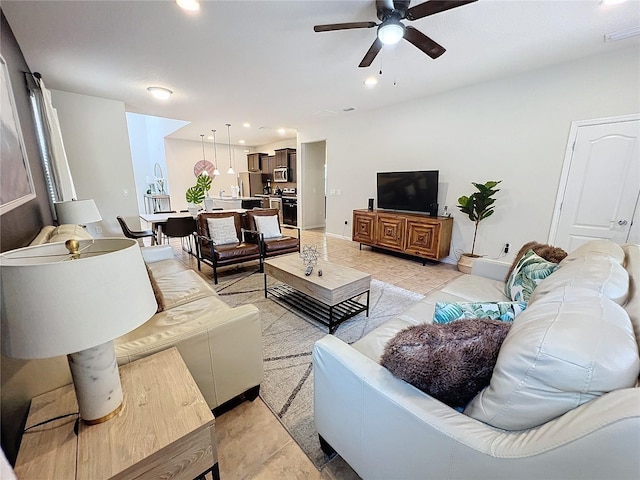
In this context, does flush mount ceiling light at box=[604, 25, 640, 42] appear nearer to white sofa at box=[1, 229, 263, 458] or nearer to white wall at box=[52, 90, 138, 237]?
white sofa at box=[1, 229, 263, 458]

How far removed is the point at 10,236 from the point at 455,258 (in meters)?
4.98

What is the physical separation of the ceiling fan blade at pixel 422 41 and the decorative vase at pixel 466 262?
9.12ft

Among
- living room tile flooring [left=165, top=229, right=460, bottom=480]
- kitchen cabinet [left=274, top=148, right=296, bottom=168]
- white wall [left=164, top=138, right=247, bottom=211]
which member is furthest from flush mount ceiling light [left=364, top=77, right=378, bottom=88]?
white wall [left=164, top=138, right=247, bottom=211]

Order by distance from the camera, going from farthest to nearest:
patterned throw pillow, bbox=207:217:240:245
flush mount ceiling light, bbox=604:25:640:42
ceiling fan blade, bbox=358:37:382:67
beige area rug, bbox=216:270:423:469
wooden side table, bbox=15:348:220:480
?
1. patterned throw pillow, bbox=207:217:240:245
2. flush mount ceiling light, bbox=604:25:640:42
3. ceiling fan blade, bbox=358:37:382:67
4. beige area rug, bbox=216:270:423:469
5. wooden side table, bbox=15:348:220:480

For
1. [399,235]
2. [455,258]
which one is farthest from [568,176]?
[399,235]

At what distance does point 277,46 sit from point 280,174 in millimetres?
5775

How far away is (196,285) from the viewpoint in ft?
7.41

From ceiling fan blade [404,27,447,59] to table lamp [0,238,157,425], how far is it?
2.54 metres

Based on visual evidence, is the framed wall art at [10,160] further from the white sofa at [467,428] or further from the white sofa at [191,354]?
the white sofa at [467,428]

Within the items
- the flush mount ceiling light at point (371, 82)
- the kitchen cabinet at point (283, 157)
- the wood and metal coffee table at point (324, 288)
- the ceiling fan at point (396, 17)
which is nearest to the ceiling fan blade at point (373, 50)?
the ceiling fan at point (396, 17)

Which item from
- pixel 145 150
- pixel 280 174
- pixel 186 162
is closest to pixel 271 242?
pixel 280 174

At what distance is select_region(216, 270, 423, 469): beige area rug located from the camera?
151 cm

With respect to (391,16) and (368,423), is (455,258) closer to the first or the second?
(391,16)

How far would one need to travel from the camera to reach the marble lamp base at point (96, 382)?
0.81 meters
